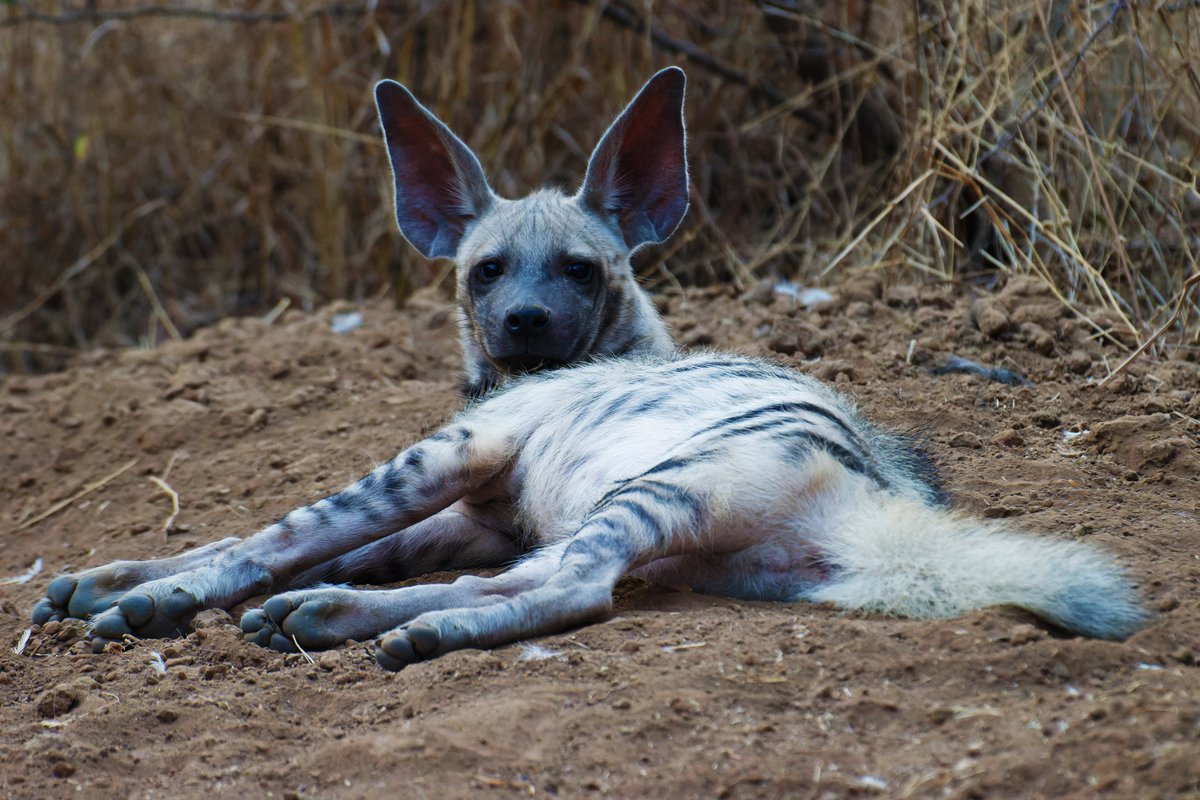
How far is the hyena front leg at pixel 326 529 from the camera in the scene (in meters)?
3.32

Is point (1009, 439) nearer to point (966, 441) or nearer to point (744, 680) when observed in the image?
point (966, 441)

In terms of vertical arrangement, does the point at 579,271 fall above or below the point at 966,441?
above

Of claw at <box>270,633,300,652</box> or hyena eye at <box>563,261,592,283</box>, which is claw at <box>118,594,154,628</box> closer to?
claw at <box>270,633,300,652</box>

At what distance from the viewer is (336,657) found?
9.55 feet

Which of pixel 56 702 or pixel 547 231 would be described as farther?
pixel 547 231

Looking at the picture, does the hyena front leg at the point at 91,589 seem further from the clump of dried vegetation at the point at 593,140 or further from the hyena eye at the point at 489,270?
the clump of dried vegetation at the point at 593,140

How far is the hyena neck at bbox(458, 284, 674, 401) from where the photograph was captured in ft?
14.6

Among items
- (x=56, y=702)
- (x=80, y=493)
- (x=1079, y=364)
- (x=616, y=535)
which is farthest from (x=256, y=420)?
(x=1079, y=364)

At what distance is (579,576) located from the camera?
2.95 meters

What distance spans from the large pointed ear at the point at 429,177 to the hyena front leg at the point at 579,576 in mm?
1857

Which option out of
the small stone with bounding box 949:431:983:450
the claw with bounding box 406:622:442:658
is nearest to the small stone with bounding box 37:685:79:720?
the claw with bounding box 406:622:442:658

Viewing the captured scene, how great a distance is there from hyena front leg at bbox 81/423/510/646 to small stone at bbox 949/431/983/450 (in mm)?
1381

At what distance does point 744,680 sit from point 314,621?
1.05 metres

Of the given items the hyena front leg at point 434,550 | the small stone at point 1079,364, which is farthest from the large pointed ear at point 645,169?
the small stone at point 1079,364
